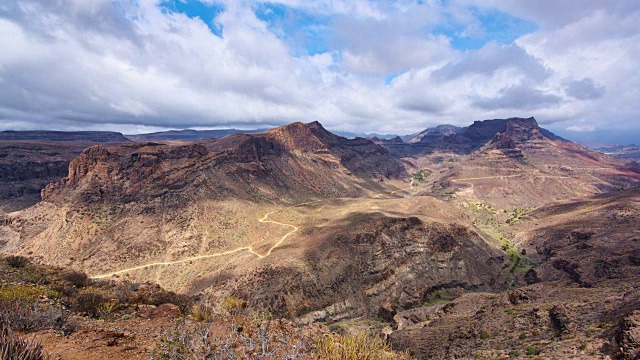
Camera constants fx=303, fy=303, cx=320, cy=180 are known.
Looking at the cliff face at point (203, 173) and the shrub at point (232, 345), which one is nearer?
the shrub at point (232, 345)

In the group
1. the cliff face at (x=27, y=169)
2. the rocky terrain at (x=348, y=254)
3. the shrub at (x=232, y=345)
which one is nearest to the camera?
the shrub at (x=232, y=345)

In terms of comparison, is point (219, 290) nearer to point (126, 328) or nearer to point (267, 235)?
point (267, 235)

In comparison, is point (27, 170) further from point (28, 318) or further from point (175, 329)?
point (175, 329)

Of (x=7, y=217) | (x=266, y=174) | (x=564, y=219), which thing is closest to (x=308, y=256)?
(x=266, y=174)

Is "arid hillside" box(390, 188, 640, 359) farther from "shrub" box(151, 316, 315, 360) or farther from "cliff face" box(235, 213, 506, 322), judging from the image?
"shrub" box(151, 316, 315, 360)

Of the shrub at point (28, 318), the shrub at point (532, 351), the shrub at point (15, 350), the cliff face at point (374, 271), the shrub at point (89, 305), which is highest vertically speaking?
the shrub at point (15, 350)

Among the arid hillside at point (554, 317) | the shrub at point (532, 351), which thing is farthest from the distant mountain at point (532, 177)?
the shrub at point (532, 351)

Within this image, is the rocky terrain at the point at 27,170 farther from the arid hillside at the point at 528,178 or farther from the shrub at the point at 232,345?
the arid hillside at the point at 528,178

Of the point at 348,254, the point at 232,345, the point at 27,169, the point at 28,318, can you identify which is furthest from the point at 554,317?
the point at 27,169

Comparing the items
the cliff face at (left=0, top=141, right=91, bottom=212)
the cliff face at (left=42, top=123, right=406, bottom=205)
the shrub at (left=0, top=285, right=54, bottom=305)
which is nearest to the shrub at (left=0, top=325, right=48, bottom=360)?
the shrub at (left=0, top=285, right=54, bottom=305)
